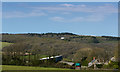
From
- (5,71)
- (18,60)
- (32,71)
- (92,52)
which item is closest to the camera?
(5,71)

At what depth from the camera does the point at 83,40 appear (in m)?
33.5

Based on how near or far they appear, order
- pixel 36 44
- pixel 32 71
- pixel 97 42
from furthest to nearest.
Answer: pixel 97 42 → pixel 36 44 → pixel 32 71

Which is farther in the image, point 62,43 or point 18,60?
point 62,43

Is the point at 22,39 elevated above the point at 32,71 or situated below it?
above

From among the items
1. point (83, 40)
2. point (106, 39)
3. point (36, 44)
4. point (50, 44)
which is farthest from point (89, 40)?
point (36, 44)

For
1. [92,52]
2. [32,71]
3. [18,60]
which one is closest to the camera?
[32,71]

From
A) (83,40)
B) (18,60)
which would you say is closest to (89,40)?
(83,40)

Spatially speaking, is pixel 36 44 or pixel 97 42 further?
pixel 97 42

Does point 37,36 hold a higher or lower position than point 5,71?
higher

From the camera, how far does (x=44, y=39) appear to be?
32.9 m

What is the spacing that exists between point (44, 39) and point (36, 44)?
Result: 3.55 meters

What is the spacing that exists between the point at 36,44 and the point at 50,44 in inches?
81.3

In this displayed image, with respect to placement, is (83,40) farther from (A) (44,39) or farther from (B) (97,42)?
(A) (44,39)

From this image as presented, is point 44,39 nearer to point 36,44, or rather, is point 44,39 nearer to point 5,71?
point 36,44
